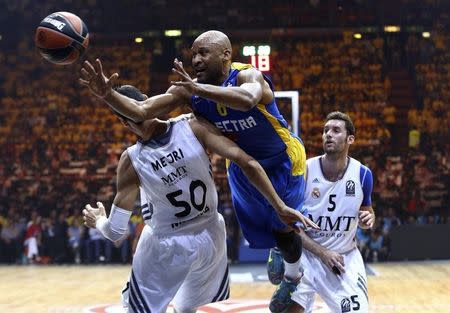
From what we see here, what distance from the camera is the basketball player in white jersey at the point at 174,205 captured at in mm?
4703

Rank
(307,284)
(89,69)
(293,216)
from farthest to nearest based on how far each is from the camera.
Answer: (307,284), (293,216), (89,69)

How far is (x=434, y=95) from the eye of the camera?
18875 millimetres

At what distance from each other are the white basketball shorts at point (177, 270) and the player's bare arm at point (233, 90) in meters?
0.81

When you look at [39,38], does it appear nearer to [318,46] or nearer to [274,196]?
[274,196]

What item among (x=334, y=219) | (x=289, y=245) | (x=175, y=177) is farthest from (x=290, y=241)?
(x=175, y=177)

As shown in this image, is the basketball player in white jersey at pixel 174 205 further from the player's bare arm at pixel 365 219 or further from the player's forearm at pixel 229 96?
the player's bare arm at pixel 365 219

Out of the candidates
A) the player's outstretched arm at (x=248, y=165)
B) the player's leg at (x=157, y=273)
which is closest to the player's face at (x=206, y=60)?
the player's outstretched arm at (x=248, y=165)

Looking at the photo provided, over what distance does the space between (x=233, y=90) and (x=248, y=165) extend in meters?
0.46

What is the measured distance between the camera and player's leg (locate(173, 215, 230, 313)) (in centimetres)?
484

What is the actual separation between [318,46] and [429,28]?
2722 mm

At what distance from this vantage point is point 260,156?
528 cm

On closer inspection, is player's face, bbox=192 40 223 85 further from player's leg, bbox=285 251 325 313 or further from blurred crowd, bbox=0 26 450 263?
blurred crowd, bbox=0 26 450 263

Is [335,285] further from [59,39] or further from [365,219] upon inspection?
[59,39]

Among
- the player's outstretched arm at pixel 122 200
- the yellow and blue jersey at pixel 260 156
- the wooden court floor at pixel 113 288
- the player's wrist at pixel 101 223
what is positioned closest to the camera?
the player's outstretched arm at pixel 122 200
